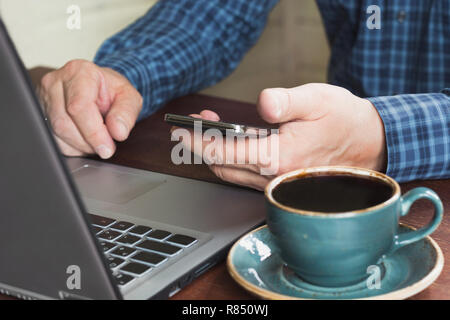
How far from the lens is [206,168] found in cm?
81

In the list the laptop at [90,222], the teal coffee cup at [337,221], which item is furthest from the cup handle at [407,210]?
the laptop at [90,222]

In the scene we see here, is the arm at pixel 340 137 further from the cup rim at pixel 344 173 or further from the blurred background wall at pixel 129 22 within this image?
the blurred background wall at pixel 129 22

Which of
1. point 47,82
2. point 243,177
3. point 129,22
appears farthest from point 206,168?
point 129,22

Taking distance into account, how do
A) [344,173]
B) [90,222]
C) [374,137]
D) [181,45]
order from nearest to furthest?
1. [90,222]
2. [344,173]
3. [374,137]
4. [181,45]

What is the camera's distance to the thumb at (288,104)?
24.5 inches


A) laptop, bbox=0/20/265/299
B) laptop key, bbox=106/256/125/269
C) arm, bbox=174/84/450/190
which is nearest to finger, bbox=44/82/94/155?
laptop, bbox=0/20/265/299

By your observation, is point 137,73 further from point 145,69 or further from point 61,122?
point 61,122

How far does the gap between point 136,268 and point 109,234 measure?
0.08 metres

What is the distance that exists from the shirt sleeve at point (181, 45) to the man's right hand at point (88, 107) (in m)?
0.09

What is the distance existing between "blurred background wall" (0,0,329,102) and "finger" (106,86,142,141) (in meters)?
0.51

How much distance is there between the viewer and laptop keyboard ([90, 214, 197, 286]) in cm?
54

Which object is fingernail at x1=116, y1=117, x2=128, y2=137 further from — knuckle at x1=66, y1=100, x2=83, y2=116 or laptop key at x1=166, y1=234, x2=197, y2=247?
laptop key at x1=166, y1=234, x2=197, y2=247

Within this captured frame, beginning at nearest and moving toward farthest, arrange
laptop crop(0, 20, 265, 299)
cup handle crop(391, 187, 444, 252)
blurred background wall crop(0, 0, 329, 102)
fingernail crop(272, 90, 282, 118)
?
laptop crop(0, 20, 265, 299) → cup handle crop(391, 187, 444, 252) → fingernail crop(272, 90, 282, 118) → blurred background wall crop(0, 0, 329, 102)
